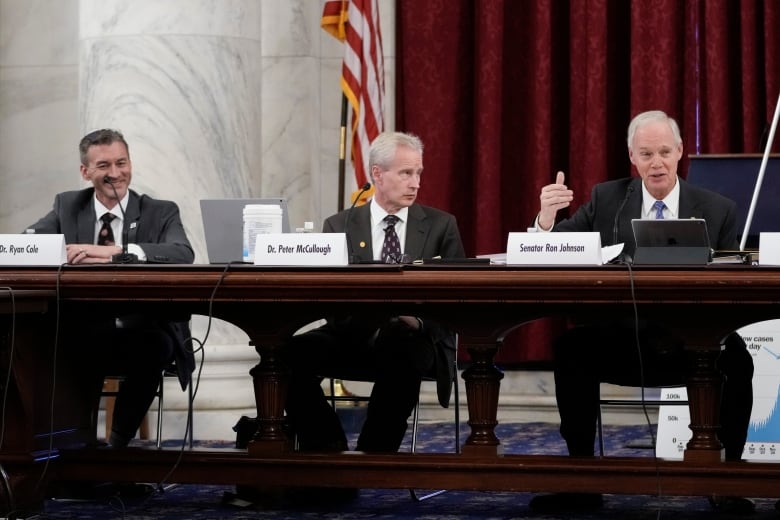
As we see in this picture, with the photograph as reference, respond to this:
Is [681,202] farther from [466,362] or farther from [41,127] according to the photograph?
[41,127]

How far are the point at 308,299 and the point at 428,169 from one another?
325 centimetres

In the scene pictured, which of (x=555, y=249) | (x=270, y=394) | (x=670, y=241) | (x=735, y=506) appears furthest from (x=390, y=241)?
(x=735, y=506)

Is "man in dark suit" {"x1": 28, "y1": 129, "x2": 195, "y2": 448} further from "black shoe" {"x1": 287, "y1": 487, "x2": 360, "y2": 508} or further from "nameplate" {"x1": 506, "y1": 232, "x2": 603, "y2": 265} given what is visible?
"nameplate" {"x1": 506, "y1": 232, "x2": 603, "y2": 265}

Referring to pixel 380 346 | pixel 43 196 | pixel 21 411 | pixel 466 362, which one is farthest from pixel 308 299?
pixel 43 196

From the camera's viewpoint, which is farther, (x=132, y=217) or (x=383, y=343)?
(x=132, y=217)

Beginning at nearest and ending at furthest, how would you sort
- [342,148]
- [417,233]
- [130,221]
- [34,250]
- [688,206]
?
[34,250] → [688,206] → [417,233] → [130,221] → [342,148]

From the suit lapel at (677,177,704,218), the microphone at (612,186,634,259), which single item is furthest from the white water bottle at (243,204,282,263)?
the suit lapel at (677,177,704,218)

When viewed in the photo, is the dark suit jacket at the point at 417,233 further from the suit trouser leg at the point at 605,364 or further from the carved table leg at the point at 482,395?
the carved table leg at the point at 482,395

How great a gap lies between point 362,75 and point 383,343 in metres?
2.53

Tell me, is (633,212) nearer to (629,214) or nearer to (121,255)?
(629,214)

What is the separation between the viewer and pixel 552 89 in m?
7.02

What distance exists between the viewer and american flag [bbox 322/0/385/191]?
22.1 feet

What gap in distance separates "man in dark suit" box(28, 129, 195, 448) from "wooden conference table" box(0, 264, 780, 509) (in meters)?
0.28

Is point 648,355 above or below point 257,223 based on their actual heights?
below
